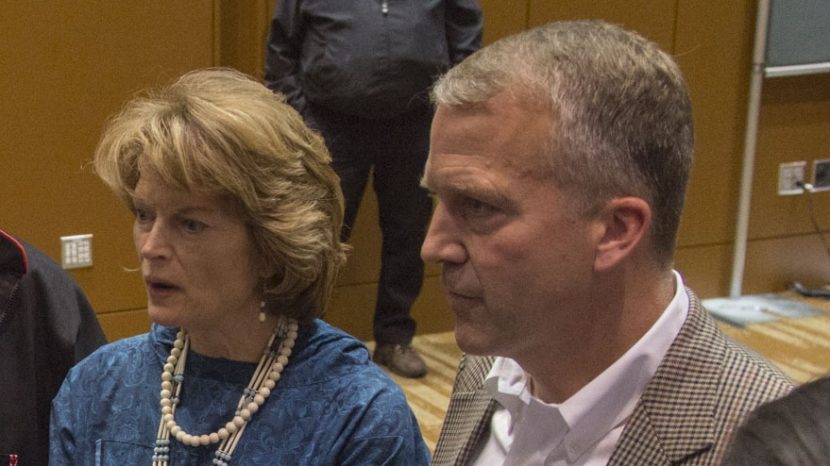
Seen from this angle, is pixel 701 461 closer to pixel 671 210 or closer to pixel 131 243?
pixel 671 210

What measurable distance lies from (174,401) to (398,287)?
2591 mm

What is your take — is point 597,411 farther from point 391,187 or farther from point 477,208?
point 391,187

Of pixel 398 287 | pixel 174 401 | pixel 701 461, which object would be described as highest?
pixel 701 461

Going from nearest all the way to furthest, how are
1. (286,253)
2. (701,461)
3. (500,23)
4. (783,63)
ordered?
(701,461), (286,253), (500,23), (783,63)

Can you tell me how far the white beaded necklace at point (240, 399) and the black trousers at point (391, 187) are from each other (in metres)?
2.22

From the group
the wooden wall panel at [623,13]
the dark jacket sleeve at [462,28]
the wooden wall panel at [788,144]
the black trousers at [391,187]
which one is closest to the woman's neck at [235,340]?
the black trousers at [391,187]

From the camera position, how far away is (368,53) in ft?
12.9

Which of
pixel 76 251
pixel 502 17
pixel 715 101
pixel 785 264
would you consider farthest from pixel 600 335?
pixel 785 264

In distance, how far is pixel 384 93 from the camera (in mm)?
3975

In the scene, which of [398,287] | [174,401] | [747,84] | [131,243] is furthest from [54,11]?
[747,84]

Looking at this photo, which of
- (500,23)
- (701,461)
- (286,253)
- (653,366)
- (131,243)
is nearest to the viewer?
(701,461)

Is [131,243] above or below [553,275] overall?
below

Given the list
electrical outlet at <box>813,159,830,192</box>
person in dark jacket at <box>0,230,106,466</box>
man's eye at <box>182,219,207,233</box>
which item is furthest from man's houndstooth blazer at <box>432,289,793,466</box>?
electrical outlet at <box>813,159,830,192</box>

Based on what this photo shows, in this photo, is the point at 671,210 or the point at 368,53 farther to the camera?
the point at 368,53
